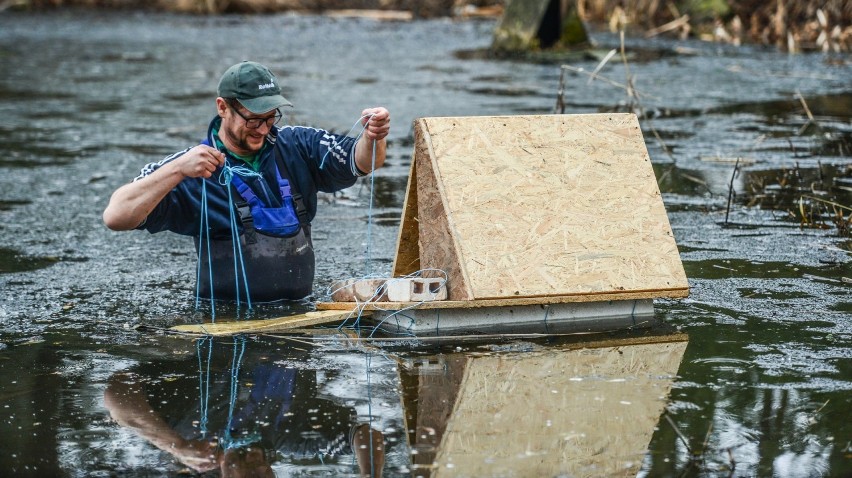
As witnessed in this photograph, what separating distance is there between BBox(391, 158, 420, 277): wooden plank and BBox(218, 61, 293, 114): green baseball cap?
91cm

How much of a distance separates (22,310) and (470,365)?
2.72 m

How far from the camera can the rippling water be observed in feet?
15.1

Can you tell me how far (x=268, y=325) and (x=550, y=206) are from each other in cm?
161

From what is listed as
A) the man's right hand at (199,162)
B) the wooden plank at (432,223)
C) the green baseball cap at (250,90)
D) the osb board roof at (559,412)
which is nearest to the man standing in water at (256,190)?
the green baseball cap at (250,90)

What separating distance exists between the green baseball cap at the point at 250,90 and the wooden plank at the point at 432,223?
0.78 metres

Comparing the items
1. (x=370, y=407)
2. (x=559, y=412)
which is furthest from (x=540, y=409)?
(x=370, y=407)

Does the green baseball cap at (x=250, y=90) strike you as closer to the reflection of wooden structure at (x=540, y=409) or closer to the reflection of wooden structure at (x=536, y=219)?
the reflection of wooden structure at (x=536, y=219)

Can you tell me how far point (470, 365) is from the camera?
567 cm

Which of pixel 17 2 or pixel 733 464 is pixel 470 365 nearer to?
pixel 733 464

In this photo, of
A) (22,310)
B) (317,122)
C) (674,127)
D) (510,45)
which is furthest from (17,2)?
(22,310)

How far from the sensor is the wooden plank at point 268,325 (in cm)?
616

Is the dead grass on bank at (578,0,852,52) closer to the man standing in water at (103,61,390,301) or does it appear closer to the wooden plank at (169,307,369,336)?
the man standing in water at (103,61,390,301)

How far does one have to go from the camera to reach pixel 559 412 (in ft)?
16.3

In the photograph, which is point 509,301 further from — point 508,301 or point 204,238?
point 204,238
